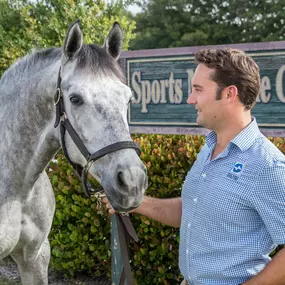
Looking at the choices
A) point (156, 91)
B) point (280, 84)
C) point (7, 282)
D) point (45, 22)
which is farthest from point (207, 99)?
point (45, 22)

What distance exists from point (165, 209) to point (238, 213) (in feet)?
2.30

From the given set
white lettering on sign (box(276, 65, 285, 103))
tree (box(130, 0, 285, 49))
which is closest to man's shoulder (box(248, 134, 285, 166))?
white lettering on sign (box(276, 65, 285, 103))

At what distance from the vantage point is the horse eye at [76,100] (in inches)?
86.9

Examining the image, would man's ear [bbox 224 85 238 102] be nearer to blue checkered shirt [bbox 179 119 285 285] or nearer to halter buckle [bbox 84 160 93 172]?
blue checkered shirt [bbox 179 119 285 285]

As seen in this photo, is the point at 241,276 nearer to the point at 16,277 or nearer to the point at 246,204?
the point at 246,204

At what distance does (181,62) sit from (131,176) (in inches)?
70.6

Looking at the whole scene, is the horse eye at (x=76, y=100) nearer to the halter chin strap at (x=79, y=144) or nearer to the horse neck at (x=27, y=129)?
the halter chin strap at (x=79, y=144)

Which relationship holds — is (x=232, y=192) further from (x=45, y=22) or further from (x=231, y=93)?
(x=45, y=22)

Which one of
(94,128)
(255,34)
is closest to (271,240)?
(94,128)

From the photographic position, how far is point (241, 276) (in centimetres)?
184

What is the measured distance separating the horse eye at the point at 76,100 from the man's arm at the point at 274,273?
1.10 metres

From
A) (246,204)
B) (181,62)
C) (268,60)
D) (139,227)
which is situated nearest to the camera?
(246,204)

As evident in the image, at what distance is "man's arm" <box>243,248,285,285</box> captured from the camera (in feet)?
5.51

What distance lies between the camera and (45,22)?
6871mm
